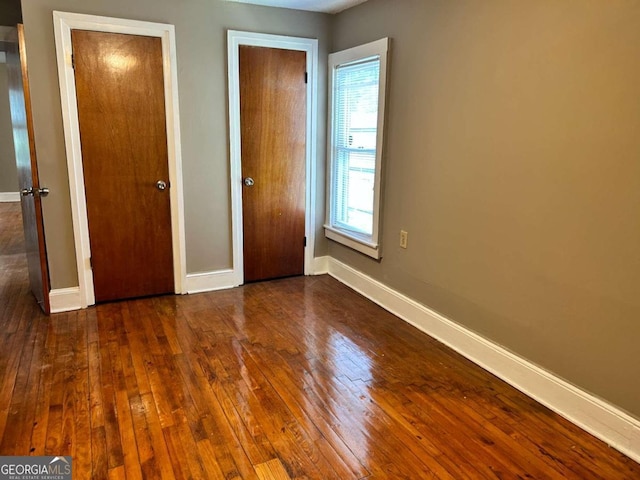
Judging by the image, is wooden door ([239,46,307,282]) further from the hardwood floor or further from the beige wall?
the hardwood floor

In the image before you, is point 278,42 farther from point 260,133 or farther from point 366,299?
point 366,299

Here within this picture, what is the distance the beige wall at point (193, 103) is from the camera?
3.06 metres

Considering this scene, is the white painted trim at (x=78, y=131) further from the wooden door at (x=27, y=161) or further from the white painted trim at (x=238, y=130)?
the white painted trim at (x=238, y=130)

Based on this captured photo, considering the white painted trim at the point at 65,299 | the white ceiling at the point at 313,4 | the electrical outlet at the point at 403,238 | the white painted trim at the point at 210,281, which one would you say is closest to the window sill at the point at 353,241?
the electrical outlet at the point at 403,238

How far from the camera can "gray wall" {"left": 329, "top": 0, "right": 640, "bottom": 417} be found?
1938 millimetres

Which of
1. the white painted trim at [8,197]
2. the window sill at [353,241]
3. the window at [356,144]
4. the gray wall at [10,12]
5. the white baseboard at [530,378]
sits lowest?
the white baseboard at [530,378]

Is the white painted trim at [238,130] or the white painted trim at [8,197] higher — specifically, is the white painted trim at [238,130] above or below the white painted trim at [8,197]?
above

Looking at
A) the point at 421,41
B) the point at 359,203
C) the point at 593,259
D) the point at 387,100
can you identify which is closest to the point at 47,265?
the point at 359,203

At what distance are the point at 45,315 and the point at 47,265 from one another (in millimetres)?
357

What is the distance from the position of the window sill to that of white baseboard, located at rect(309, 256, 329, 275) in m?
0.23

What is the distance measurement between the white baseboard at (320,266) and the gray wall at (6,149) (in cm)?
656

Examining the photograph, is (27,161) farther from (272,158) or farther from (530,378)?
(530,378)

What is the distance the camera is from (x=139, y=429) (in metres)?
2.07

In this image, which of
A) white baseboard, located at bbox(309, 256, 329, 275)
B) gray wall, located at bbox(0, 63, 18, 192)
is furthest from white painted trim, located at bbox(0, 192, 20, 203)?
white baseboard, located at bbox(309, 256, 329, 275)
